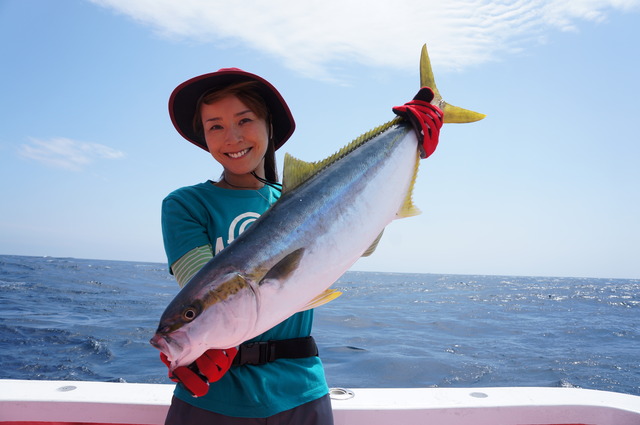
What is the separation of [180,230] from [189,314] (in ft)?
2.05

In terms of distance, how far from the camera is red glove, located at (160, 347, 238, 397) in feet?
4.93

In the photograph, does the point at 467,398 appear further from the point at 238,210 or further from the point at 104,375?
the point at 104,375

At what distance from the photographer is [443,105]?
2498mm

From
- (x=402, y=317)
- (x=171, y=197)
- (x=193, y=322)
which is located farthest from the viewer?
(x=402, y=317)

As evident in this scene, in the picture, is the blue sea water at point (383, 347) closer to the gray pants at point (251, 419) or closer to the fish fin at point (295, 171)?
the gray pants at point (251, 419)

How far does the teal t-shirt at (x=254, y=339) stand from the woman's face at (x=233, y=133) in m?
0.18

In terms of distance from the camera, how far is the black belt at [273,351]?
2023 mm

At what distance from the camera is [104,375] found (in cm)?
861

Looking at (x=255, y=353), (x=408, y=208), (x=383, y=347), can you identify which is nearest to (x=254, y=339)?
(x=255, y=353)

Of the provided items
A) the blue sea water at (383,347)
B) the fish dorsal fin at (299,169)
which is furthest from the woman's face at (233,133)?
the blue sea water at (383,347)

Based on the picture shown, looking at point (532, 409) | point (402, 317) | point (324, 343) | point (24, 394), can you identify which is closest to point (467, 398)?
point (532, 409)

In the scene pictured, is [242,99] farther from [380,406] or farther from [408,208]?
[380,406]

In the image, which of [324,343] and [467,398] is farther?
[324,343]

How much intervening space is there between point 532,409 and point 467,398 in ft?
1.57
